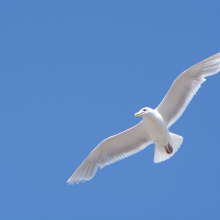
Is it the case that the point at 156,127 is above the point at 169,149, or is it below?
above

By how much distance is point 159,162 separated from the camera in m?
11.4

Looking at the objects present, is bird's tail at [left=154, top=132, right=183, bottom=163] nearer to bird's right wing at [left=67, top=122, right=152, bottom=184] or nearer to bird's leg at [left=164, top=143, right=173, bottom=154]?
bird's leg at [left=164, top=143, right=173, bottom=154]

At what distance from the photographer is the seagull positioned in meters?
10.8

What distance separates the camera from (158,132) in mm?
10758

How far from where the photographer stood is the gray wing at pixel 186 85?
1095cm

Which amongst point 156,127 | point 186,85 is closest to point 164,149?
point 156,127

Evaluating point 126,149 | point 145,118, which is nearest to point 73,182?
point 126,149

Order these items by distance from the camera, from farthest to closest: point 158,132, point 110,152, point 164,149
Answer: point 110,152
point 164,149
point 158,132

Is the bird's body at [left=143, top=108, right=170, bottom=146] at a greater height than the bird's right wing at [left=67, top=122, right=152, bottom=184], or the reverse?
the bird's right wing at [left=67, top=122, right=152, bottom=184]

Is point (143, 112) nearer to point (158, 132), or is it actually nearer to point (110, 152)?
point (158, 132)

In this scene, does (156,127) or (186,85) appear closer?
(156,127)

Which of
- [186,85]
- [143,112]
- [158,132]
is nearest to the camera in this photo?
[143,112]

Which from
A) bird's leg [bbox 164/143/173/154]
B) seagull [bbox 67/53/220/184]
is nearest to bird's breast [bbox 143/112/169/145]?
seagull [bbox 67/53/220/184]

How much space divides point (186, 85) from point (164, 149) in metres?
1.36
